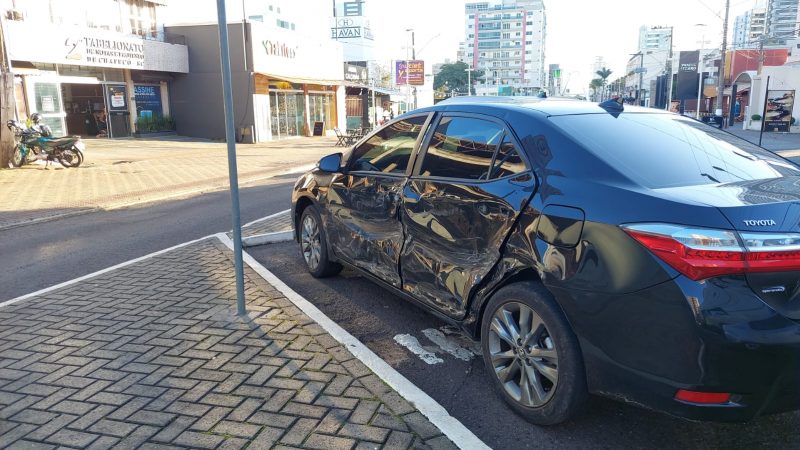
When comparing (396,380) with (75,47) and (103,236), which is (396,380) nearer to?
(103,236)

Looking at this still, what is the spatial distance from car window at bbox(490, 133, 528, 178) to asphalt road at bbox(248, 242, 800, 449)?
1298 millimetres

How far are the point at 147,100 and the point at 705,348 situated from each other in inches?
1141

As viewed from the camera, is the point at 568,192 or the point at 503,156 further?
the point at 503,156

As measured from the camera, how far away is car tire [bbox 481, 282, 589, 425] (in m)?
2.93

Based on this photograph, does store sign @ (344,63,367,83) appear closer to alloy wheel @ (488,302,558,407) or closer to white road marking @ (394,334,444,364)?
white road marking @ (394,334,444,364)

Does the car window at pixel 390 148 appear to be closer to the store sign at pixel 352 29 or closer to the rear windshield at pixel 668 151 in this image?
the rear windshield at pixel 668 151

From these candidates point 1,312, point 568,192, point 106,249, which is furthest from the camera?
point 106,249

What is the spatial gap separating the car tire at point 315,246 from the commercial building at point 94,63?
17.6 m

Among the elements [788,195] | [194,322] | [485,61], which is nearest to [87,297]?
[194,322]

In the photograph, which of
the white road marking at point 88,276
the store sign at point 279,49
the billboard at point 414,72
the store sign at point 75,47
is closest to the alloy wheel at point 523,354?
the white road marking at point 88,276

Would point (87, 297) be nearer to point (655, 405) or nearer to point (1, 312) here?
point (1, 312)

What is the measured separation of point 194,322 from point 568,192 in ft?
10.1

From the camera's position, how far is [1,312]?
502 cm

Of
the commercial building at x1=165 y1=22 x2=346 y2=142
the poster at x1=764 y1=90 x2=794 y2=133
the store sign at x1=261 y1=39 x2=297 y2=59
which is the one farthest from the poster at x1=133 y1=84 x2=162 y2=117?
the poster at x1=764 y1=90 x2=794 y2=133
